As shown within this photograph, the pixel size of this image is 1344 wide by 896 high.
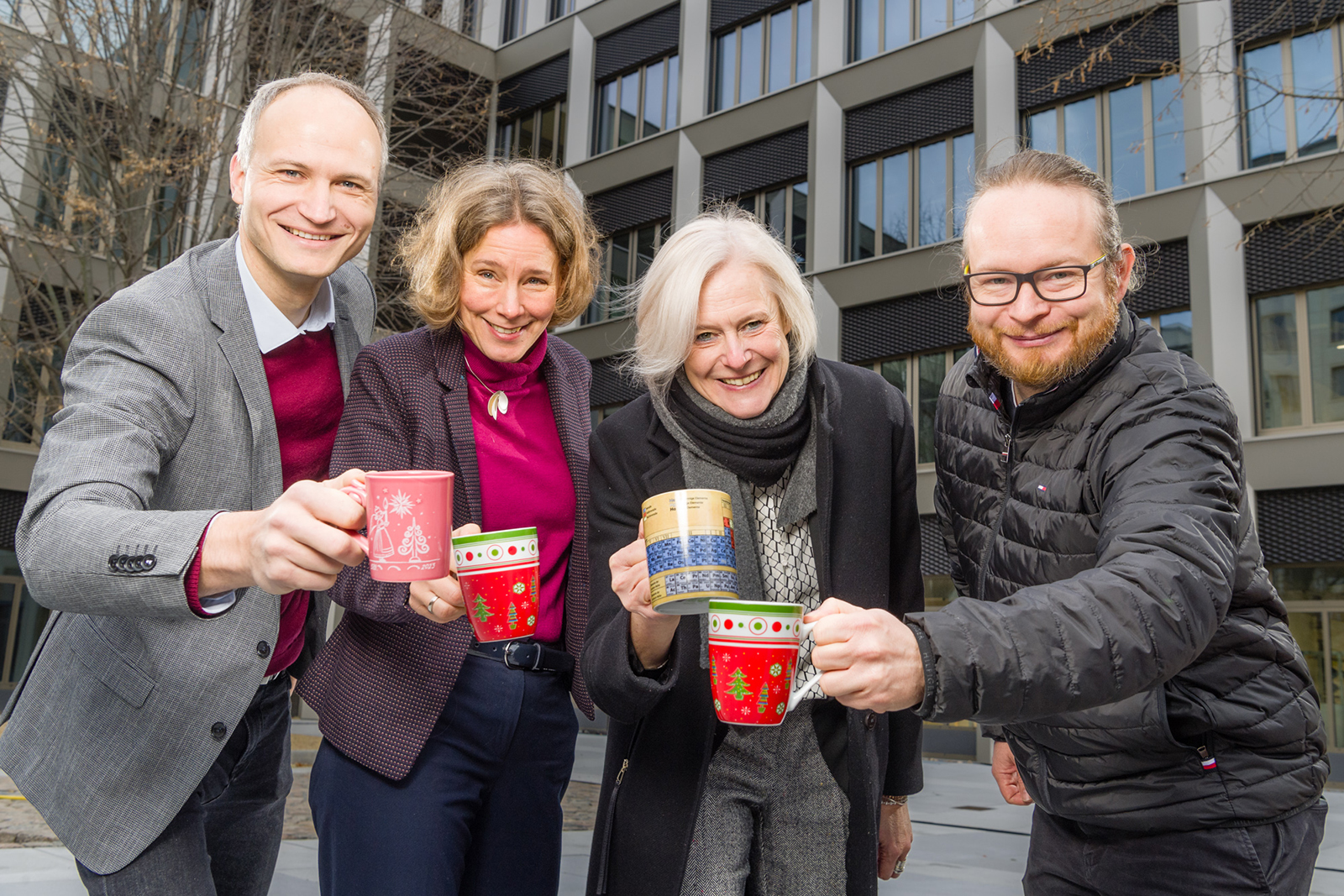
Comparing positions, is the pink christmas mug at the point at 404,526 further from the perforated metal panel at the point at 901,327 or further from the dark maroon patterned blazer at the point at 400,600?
the perforated metal panel at the point at 901,327

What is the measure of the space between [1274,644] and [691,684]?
112 cm

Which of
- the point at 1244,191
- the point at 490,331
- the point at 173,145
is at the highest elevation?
the point at 1244,191

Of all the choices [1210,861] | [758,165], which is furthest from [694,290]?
[758,165]

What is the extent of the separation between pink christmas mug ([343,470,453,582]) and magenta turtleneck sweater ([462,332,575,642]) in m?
0.73

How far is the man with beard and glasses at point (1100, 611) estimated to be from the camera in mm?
1345

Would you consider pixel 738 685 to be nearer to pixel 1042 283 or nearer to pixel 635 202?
pixel 1042 283

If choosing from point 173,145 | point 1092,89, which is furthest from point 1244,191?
point 173,145

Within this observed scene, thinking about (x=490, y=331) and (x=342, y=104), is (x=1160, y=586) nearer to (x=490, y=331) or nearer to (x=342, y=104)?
(x=490, y=331)

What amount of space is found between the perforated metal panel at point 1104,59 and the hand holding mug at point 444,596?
13.7 meters

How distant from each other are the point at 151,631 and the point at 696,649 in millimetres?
1094

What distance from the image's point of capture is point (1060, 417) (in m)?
2.06

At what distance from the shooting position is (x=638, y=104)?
69.9 feet

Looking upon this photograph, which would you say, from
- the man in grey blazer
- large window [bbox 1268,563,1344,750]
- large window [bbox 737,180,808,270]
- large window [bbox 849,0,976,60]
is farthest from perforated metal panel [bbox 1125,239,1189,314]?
the man in grey blazer

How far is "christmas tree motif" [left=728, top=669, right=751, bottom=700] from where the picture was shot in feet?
5.66
